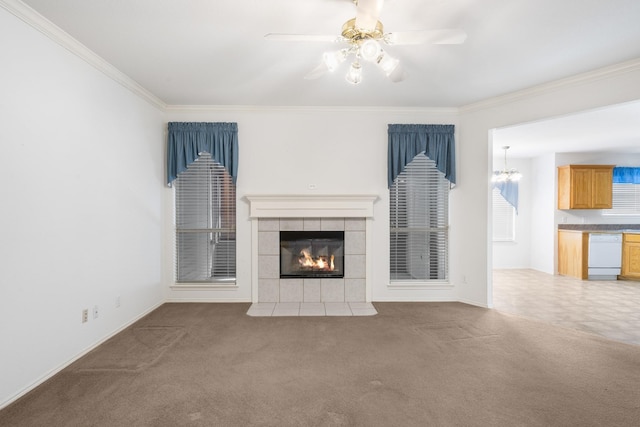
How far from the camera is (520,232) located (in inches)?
280

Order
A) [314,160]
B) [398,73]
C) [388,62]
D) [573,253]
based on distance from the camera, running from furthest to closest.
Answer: [573,253]
[314,160]
[398,73]
[388,62]

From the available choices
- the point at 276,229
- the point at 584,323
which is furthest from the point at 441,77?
the point at 584,323

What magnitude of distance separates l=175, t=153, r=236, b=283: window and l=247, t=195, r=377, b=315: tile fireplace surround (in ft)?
1.23

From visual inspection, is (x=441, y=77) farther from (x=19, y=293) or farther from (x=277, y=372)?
(x=19, y=293)

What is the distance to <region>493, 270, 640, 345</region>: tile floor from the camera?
3.58 m

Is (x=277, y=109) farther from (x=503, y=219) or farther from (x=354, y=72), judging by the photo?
(x=503, y=219)

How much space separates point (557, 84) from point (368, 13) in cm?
293

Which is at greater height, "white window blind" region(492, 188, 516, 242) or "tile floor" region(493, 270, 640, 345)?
"white window blind" region(492, 188, 516, 242)

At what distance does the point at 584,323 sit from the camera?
12.0ft

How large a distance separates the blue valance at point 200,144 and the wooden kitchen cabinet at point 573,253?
21.9ft

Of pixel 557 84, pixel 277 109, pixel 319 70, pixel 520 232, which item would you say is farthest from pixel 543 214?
pixel 319 70

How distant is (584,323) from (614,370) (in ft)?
4.15

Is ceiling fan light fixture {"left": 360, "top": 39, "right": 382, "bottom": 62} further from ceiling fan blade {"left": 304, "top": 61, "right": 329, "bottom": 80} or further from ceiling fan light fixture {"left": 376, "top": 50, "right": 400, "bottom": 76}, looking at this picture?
ceiling fan blade {"left": 304, "top": 61, "right": 329, "bottom": 80}

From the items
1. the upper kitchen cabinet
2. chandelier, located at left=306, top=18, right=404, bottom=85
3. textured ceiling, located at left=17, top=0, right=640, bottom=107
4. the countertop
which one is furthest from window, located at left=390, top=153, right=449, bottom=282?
the countertop
